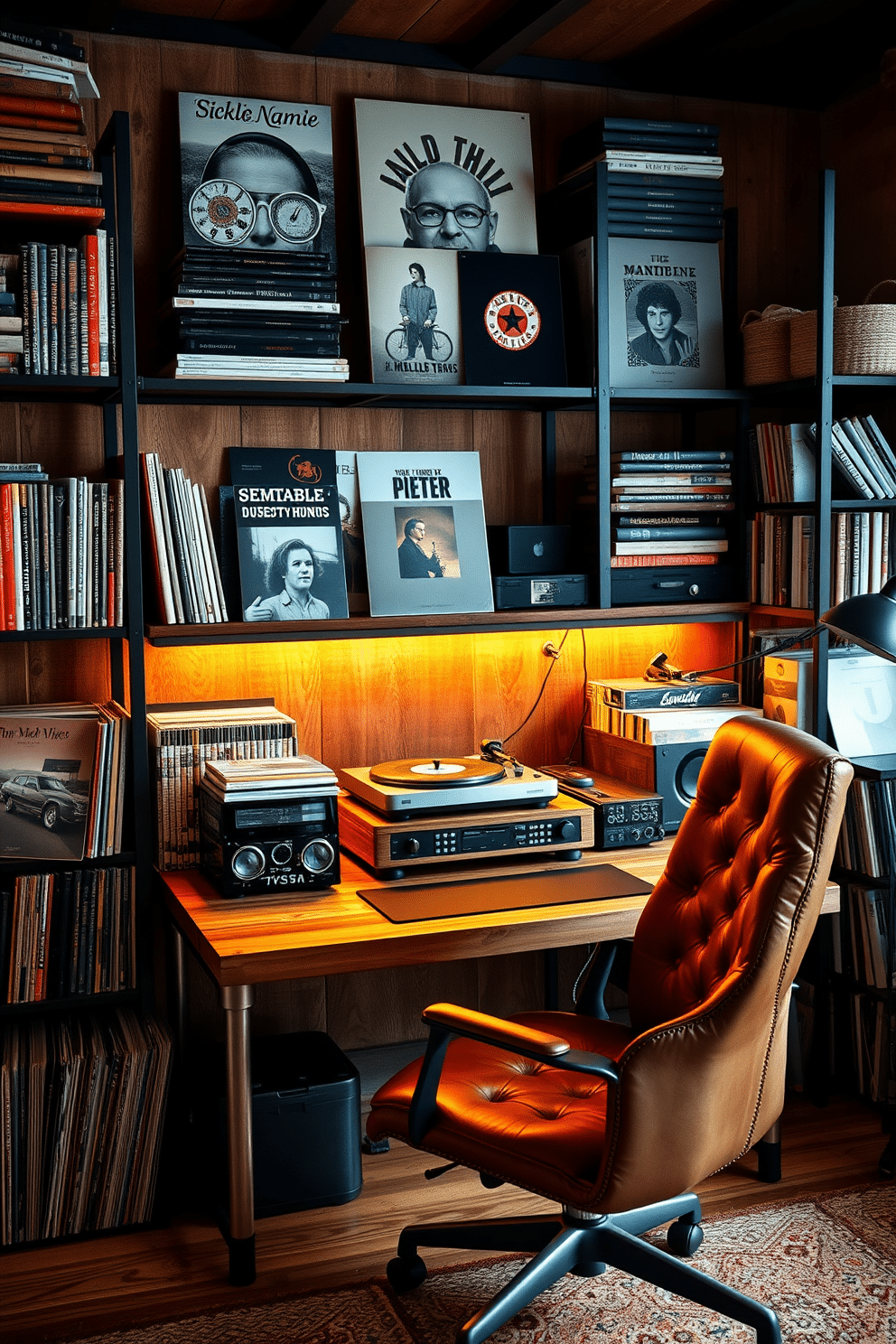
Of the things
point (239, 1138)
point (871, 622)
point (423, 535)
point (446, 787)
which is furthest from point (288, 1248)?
point (871, 622)

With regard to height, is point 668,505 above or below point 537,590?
above

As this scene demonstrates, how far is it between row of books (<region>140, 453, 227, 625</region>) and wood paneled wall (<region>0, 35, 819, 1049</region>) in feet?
0.85

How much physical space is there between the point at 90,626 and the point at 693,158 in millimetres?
1880

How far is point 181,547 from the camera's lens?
2785mm

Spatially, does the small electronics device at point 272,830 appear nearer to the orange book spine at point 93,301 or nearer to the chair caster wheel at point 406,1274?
the chair caster wheel at point 406,1274

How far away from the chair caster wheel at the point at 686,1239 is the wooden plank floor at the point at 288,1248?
0.19 meters

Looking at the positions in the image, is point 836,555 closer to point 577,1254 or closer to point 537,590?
point 537,590

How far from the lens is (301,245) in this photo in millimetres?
2939

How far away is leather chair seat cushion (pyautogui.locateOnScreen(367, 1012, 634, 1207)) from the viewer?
2018 millimetres

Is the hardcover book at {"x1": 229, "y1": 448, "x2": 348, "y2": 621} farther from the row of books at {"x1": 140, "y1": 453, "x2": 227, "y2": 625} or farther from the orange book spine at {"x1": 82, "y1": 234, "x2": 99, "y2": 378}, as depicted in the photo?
the orange book spine at {"x1": 82, "y1": 234, "x2": 99, "y2": 378}

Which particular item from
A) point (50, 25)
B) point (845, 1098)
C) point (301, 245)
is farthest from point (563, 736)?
point (50, 25)

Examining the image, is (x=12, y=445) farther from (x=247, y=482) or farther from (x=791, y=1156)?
(x=791, y=1156)

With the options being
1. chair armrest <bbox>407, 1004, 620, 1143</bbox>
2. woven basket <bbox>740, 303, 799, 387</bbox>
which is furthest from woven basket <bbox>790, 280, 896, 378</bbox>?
chair armrest <bbox>407, 1004, 620, 1143</bbox>

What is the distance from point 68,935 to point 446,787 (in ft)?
2.85
